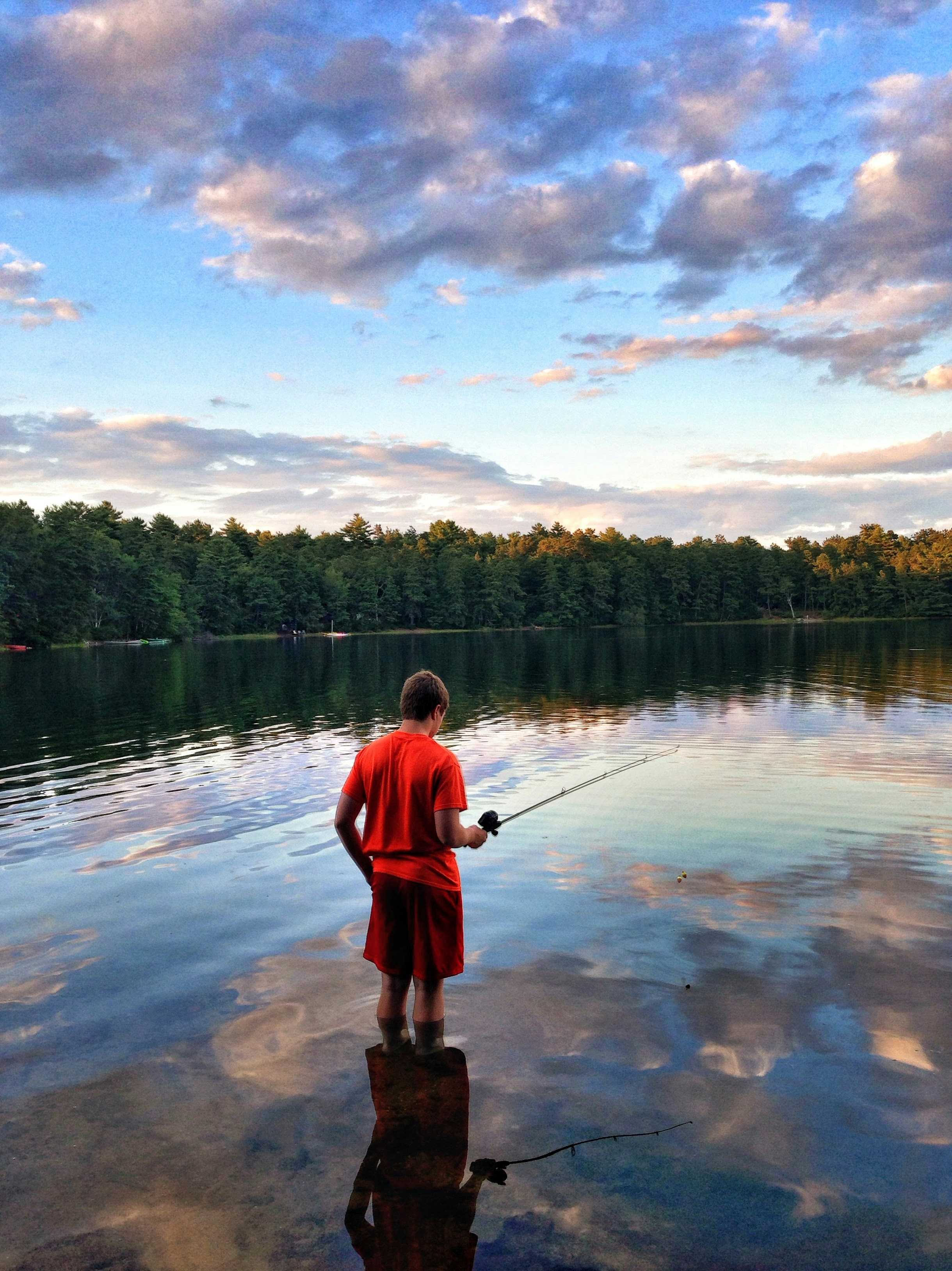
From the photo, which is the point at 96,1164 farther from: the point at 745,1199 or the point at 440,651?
the point at 440,651

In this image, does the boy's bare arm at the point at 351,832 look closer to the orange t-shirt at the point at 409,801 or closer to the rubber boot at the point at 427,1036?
the orange t-shirt at the point at 409,801

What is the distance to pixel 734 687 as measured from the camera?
37.1 meters

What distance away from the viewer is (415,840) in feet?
17.6

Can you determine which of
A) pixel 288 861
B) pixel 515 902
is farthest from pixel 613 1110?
pixel 288 861

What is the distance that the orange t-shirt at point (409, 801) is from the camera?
5297 millimetres

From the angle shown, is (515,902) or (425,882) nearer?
(425,882)

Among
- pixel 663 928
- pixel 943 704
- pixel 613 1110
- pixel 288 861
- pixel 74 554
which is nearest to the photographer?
pixel 613 1110

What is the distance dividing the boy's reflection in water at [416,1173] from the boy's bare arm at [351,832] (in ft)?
4.10

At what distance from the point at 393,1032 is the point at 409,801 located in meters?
1.69

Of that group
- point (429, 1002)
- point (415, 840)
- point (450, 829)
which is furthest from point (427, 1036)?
point (450, 829)

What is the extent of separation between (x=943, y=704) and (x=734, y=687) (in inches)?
395

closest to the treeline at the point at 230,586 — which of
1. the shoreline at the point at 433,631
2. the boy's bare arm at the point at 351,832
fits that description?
the shoreline at the point at 433,631

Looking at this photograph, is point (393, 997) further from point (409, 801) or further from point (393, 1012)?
point (409, 801)

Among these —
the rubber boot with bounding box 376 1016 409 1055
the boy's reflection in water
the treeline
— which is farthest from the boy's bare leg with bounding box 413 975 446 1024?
the treeline
